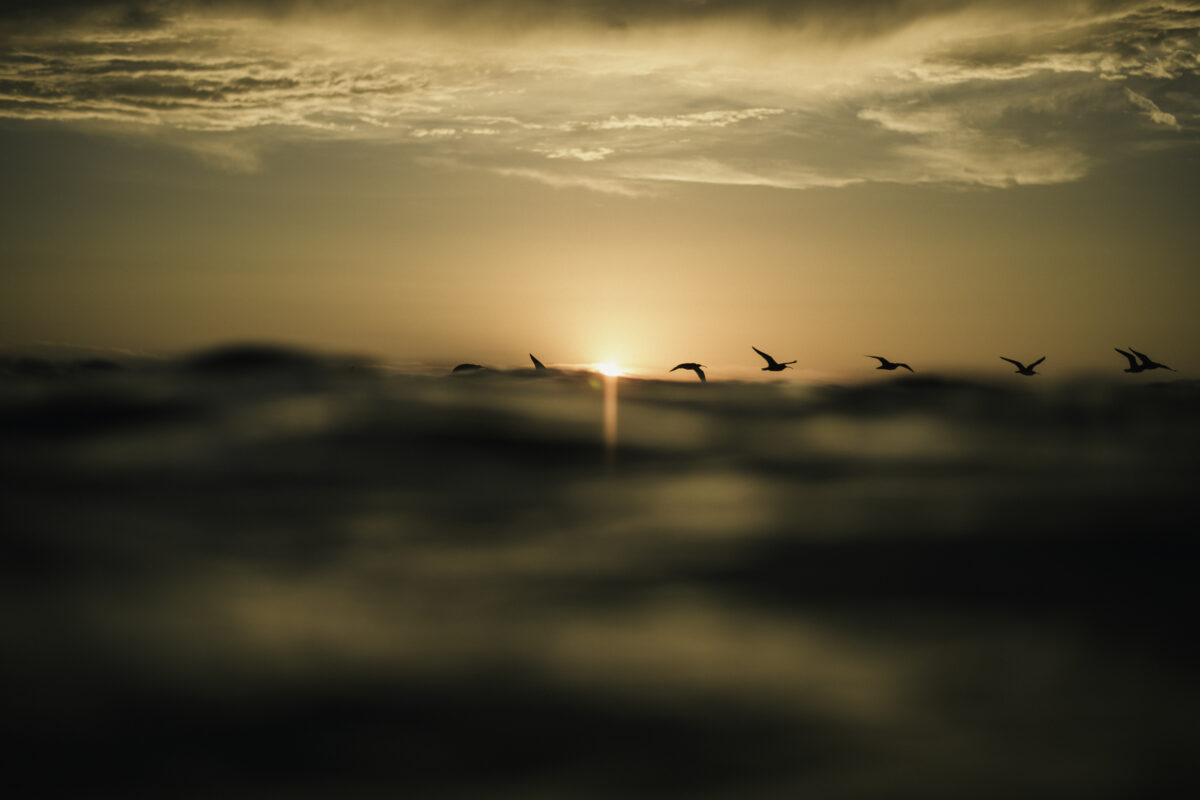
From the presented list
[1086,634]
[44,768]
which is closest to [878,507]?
[1086,634]

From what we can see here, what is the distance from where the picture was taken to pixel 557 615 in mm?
29516

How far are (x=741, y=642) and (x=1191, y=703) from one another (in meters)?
11.1

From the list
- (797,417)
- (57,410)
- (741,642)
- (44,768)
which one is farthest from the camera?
(797,417)

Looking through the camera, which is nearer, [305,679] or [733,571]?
[305,679]

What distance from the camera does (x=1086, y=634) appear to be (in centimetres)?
2894

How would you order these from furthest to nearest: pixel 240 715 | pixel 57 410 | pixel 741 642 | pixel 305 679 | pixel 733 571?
pixel 57 410, pixel 733 571, pixel 741 642, pixel 305 679, pixel 240 715

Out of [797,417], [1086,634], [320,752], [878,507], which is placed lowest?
[797,417]

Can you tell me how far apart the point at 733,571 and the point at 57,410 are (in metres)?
41.6

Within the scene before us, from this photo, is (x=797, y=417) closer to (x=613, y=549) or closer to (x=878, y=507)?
(x=878, y=507)

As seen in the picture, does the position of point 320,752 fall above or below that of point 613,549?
above

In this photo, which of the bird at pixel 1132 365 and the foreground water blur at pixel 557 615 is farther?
the bird at pixel 1132 365

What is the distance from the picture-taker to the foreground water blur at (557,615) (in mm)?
21156

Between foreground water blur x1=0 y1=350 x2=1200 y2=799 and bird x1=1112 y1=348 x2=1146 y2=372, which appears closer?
foreground water blur x1=0 y1=350 x2=1200 y2=799

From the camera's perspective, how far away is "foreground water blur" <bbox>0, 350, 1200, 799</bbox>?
2116 cm
